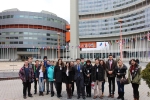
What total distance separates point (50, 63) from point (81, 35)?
74312 mm

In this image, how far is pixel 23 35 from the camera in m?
86.1

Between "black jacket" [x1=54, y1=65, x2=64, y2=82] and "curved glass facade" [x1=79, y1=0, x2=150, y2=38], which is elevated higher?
"curved glass facade" [x1=79, y1=0, x2=150, y2=38]

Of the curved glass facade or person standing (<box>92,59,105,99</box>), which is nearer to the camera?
person standing (<box>92,59,105,99</box>)

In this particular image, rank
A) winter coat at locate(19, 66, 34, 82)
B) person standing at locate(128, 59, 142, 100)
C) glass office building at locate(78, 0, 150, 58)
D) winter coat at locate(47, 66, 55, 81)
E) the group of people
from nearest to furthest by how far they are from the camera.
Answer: person standing at locate(128, 59, 142, 100), the group of people, winter coat at locate(19, 66, 34, 82), winter coat at locate(47, 66, 55, 81), glass office building at locate(78, 0, 150, 58)

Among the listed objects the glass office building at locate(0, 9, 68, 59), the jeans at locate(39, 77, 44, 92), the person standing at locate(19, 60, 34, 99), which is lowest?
the jeans at locate(39, 77, 44, 92)

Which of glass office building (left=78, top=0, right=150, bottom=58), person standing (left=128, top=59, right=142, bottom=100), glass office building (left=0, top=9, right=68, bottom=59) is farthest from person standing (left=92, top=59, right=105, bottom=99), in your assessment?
glass office building (left=0, top=9, right=68, bottom=59)

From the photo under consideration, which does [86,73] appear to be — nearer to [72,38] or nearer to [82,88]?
[82,88]

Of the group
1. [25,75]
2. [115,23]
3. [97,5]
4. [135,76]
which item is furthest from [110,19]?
[135,76]

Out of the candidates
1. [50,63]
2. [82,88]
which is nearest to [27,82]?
[50,63]

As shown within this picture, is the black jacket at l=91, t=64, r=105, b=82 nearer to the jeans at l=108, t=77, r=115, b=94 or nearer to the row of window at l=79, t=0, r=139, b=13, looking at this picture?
the jeans at l=108, t=77, r=115, b=94

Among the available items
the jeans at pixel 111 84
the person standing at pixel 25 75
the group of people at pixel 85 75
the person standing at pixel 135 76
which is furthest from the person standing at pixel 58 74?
the person standing at pixel 135 76

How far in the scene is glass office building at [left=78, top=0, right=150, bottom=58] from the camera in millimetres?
62188

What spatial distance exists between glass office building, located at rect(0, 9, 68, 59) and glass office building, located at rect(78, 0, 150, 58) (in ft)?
60.4

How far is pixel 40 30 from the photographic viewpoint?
90250 millimetres
